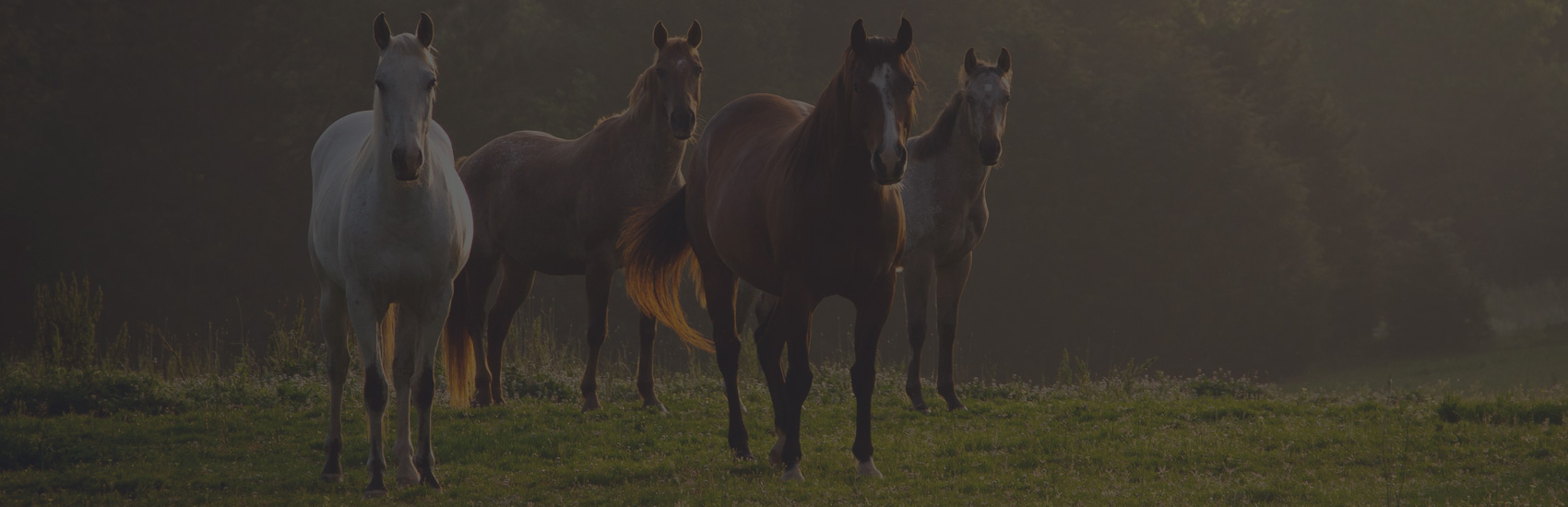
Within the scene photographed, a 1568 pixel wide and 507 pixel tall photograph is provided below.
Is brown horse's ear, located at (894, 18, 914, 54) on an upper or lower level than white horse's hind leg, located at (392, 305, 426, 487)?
upper

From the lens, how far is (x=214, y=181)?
24.4 m

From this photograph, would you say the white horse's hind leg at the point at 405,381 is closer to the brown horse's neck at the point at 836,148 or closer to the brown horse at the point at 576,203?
the brown horse's neck at the point at 836,148

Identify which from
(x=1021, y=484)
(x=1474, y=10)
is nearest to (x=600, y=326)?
(x=1021, y=484)

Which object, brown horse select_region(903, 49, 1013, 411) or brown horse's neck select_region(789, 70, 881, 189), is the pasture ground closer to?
brown horse select_region(903, 49, 1013, 411)

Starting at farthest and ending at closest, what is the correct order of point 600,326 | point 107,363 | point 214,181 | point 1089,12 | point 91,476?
point 1089,12 → point 214,181 → point 107,363 → point 600,326 → point 91,476

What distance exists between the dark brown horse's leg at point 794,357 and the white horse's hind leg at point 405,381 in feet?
5.23

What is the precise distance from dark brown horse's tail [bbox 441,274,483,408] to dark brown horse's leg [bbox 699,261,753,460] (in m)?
2.08

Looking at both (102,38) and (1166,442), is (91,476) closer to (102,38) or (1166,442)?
(1166,442)

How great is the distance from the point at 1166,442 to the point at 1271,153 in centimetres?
2593

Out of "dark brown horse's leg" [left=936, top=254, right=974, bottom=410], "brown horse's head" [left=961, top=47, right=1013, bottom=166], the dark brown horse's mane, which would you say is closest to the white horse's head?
"brown horse's head" [left=961, top=47, right=1013, bottom=166]

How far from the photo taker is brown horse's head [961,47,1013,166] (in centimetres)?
719

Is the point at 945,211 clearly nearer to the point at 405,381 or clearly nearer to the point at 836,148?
the point at 836,148

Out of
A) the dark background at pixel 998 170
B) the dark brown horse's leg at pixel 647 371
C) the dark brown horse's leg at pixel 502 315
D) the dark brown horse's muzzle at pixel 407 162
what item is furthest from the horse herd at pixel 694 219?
the dark background at pixel 998 170

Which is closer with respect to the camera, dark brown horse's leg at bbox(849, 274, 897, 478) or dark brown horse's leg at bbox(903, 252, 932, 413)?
dark brown horse's leg at bbox(849, 274, 897, 478)
